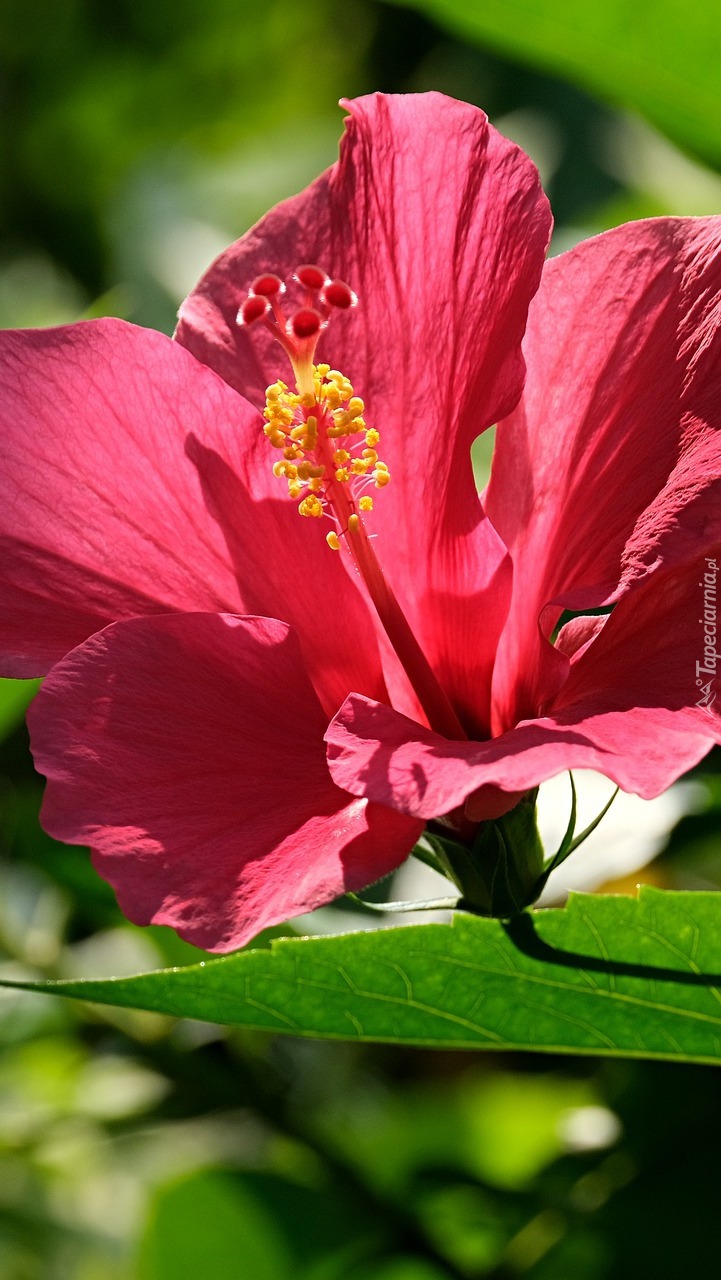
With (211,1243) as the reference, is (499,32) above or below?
above

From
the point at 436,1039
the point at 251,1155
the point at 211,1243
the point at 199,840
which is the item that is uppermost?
the point at 199,840

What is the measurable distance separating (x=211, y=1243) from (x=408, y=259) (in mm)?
1083

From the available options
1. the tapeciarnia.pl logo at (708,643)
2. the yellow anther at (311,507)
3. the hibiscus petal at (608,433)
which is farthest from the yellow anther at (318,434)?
the tapeciarnia.pl logo at (708,643)

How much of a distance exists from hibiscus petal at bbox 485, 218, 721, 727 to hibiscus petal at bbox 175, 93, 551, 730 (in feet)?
0.16

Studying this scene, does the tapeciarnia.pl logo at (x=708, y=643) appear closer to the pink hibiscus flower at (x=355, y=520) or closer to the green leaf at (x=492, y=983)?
the pink hibiscus flower at (x=355, y=520)

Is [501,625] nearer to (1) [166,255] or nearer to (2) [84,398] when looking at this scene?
(2) [84,398]

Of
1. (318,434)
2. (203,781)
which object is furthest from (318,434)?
(203,781)

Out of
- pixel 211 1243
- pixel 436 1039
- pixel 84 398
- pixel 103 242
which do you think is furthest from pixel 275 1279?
pixel 103 242

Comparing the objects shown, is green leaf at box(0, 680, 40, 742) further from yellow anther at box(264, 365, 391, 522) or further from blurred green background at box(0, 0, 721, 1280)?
yellow anther at box(264, 365, 391, 522)

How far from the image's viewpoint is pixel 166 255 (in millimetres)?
1737

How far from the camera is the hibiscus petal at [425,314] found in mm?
819

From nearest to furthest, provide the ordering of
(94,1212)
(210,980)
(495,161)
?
(210,980)
(495,161)
(94,1212)

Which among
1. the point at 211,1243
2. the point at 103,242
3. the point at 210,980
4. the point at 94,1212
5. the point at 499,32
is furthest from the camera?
the point at 103,242

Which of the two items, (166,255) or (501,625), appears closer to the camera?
(501,625)
